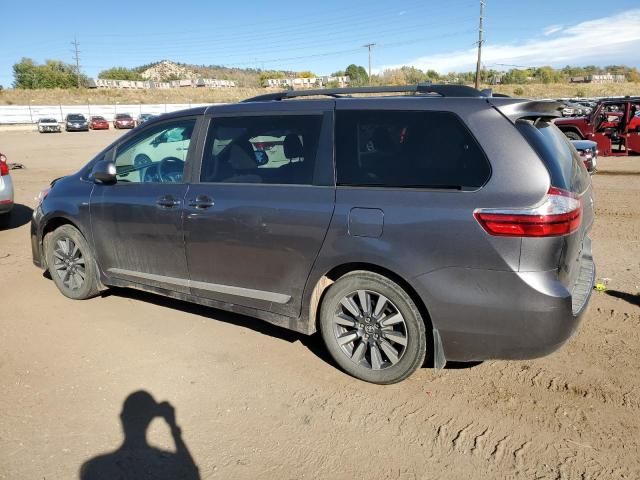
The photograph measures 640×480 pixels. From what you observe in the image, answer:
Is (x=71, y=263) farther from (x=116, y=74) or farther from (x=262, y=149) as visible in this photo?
(x=116, y=74)

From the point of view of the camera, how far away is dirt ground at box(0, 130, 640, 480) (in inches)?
106

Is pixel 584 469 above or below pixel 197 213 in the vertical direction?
below

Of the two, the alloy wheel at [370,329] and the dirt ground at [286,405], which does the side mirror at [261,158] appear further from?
the dirt ground at [286,405]

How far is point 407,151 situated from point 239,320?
219 centimetres

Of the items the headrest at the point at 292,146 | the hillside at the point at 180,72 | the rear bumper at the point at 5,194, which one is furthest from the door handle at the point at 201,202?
the hillside at the point at 180,72

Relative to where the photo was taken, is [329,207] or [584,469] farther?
[329,207]

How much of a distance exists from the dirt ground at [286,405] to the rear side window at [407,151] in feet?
4.50

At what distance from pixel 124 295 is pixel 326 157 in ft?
9.45

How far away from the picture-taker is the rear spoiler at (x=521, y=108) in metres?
3.02

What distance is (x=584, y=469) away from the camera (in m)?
2.58

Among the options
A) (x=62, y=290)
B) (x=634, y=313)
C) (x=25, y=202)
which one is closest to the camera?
(x=634, y=313)

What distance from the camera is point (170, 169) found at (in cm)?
428

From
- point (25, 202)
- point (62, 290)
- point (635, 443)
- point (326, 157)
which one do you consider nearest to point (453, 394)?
point (635, 443)

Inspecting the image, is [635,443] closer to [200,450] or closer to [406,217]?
[406,217]
